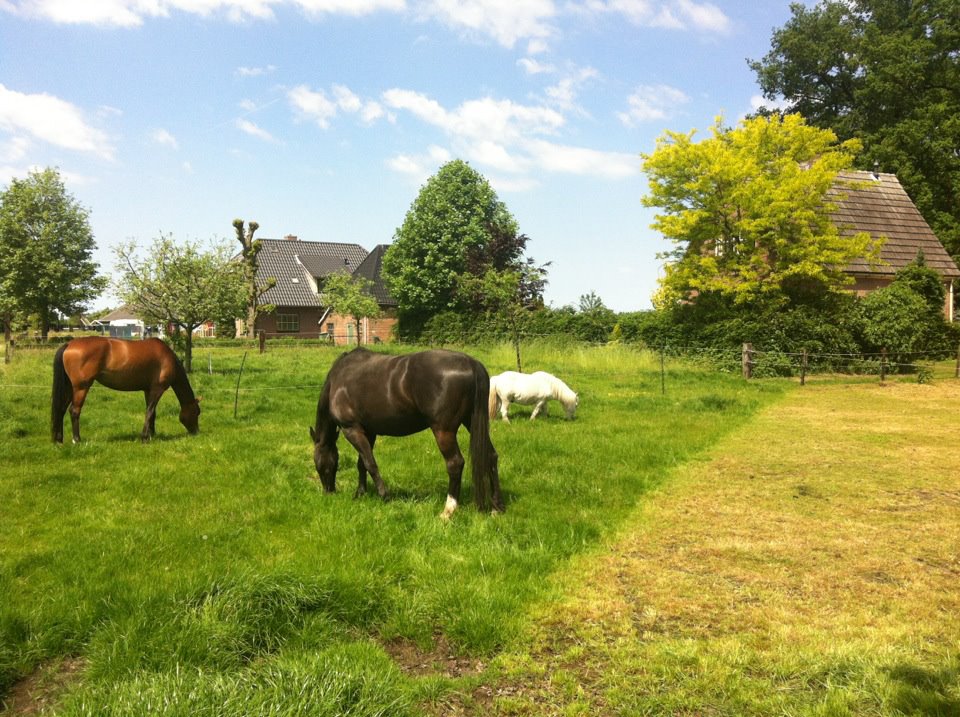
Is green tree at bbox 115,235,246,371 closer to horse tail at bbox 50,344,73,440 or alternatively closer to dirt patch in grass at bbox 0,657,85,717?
horse tail at bbox 50,344,73,440

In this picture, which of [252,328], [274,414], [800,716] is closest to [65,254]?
[252,328]

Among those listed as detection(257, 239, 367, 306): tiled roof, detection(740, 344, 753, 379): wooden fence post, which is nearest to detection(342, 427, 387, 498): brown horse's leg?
detection(740, 344, 753, 379): wooden fence post

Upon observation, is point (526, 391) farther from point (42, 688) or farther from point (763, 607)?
point (42, 688)

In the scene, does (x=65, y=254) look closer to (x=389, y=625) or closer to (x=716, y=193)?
(x=716, y=193)

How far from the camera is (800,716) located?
3.14 m

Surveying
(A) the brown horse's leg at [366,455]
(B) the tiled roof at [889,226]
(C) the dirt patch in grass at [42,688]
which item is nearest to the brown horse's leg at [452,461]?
(A) the brown horse's leg at [366,455]

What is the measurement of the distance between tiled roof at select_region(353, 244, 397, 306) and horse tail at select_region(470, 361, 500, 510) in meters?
39.1

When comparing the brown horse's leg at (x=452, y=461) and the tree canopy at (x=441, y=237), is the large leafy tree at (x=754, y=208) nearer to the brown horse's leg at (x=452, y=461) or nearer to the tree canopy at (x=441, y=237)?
the tree canopy at (x=441, y=237)

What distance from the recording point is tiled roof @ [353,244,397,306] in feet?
151

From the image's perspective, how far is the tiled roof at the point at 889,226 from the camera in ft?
91.6

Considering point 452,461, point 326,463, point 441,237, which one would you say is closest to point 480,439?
point 452,461

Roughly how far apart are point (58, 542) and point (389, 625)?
10.9 feet

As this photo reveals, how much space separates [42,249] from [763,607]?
121ft

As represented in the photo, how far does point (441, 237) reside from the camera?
37.2 meters
